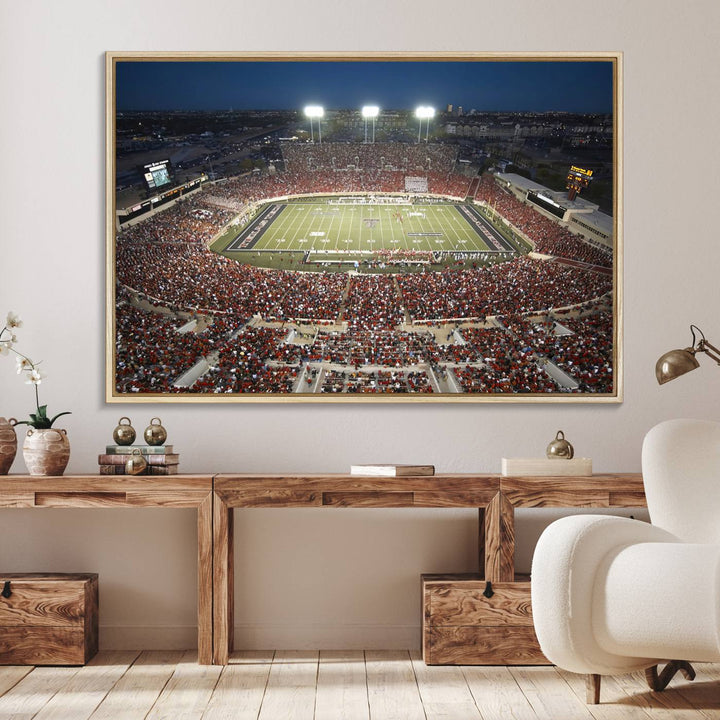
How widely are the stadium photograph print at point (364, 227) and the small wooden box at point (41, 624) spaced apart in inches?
31.8

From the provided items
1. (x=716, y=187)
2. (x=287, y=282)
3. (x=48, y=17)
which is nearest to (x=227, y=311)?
(x=287, y=282)

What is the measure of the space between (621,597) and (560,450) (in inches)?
37.9

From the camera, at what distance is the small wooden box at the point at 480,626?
3221mm

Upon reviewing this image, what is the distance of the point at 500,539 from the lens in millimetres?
3250

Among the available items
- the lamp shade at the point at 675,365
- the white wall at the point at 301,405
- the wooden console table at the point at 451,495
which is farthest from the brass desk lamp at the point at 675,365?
the white wall at the point at 301,405

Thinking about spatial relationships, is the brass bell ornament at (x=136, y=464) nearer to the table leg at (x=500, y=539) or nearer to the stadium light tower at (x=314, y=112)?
the table leg at (x=500, y=539)

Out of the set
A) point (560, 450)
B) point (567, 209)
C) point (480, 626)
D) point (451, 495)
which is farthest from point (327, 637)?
point (567, 209)

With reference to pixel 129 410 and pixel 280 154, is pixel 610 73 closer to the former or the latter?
pixel 280 154

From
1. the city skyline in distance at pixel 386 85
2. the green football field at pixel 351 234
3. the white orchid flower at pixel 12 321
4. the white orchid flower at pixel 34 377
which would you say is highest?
the city skyline in distance at pixel 386 85

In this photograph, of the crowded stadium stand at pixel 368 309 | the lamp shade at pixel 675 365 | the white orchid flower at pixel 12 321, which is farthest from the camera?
the crowded stadium stand at pixel 368 309

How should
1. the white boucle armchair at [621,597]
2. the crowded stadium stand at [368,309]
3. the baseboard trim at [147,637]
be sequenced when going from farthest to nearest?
1. the crowded stadium stand at [368,309]
2. the baseboard trim at [147,637]
3. the white boucle armchair at [621,597]

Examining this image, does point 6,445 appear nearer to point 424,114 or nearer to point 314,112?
point 314,112

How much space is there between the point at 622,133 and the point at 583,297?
0.69 m

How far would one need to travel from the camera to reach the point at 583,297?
3715mm
